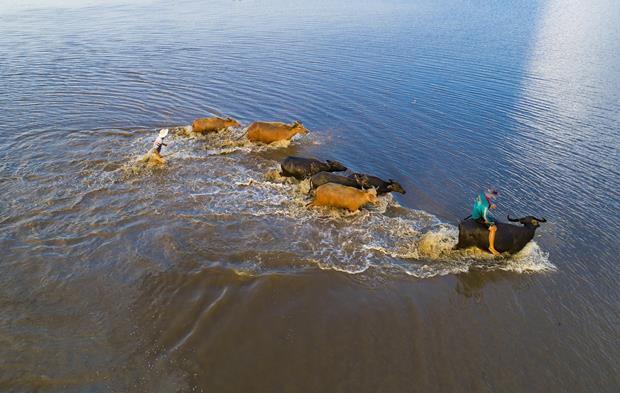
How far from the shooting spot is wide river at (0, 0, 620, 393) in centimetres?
666

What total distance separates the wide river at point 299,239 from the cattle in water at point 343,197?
13.1 inches

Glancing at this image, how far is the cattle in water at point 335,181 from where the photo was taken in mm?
11828

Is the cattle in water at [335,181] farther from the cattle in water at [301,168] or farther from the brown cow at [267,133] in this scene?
the brown cow at [267,133]

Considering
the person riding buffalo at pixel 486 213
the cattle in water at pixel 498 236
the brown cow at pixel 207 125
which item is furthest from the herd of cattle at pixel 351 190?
the brown cow at pixel 207 125

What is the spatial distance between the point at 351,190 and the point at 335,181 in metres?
1.06

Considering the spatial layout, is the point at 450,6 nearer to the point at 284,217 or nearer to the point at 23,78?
the point at 23,78

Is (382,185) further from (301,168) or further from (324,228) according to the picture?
(324,228)

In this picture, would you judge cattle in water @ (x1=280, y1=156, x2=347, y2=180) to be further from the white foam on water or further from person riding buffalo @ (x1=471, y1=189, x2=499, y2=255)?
person riding buffalo @ (x1=471, y1=189, x2=499, y2=255)

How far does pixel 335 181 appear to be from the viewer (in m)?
11.9

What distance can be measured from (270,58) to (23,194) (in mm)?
19858

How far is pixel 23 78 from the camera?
2098 centimetres

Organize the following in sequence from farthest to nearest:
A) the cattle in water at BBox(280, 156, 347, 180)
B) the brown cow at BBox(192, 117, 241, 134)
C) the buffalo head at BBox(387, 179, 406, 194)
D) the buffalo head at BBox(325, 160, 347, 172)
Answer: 1. the brown cow at BBox(192, 117, 241, 134)
2. the buffalo head at BBox(325, 160, 347, 172)
3. the cattle in water at BBox(280, 156, 347, 180)
4. the buffalo head at BBox(387, 179, 406, 194)

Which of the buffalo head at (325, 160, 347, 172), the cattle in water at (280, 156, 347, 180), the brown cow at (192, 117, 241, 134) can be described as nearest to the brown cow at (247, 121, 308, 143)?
the brown cow at (192, 117, 241, 134)

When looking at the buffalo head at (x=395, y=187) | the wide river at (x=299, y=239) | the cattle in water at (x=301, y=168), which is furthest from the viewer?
the cattle in water at (x=301, y=168)
